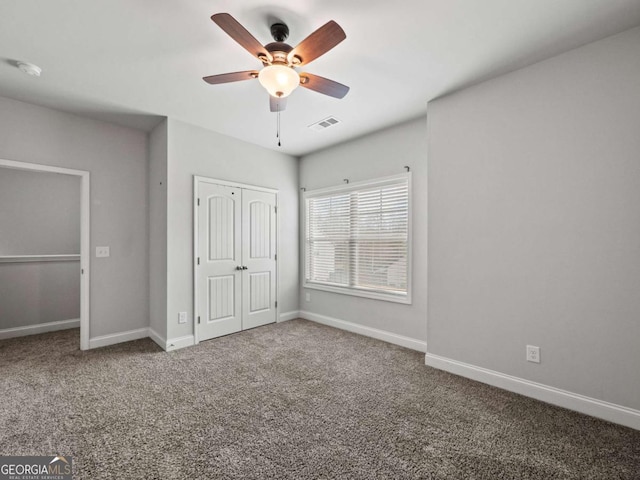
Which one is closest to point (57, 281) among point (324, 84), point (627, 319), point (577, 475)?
point (324, 84)

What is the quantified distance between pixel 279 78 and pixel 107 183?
2.94 m

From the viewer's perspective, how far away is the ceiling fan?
Result: 175cm

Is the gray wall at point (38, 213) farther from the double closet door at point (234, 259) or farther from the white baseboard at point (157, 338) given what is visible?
the double closet door at point (234, 259)

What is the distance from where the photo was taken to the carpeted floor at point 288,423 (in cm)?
173

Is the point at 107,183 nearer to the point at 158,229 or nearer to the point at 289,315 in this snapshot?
the point at 158,229

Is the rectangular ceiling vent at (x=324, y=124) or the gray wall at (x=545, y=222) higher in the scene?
the rectangular ceiling vent at (x=324, y=124)

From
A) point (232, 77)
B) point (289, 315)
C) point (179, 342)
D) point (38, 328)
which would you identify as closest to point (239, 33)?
point (232, 77)

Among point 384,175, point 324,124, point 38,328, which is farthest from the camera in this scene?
point 38,328

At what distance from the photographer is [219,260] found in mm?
4051

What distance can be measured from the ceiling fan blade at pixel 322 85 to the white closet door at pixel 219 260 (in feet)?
7.16

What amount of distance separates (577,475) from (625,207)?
1.74m

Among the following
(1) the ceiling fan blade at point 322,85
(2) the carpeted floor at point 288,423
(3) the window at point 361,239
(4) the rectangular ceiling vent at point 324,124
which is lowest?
(2) the carpeted floor at point 288,423

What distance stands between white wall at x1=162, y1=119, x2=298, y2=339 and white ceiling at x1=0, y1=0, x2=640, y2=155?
0.49 metres

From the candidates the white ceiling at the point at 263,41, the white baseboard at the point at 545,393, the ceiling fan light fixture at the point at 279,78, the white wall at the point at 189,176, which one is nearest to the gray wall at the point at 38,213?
the white ceiling at the point at 263,41
